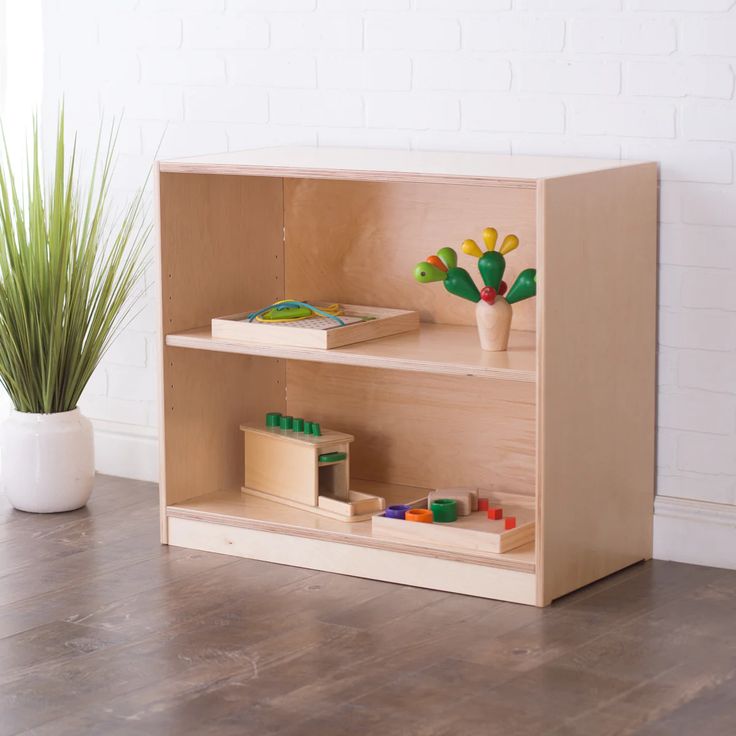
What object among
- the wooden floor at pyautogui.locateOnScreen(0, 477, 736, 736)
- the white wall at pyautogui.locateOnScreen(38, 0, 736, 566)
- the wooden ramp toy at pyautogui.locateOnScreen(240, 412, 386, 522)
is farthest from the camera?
the wooden ramp toy at pyautogui.locateOnScreen(240, 412, 386, 522)

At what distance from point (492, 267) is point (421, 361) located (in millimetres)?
222

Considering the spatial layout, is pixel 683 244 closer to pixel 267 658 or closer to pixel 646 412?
pixel 646 412

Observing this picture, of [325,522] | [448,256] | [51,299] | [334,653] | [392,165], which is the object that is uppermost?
[392,165]

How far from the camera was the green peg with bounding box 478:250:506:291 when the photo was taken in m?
2.62

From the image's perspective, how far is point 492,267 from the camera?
2.62m

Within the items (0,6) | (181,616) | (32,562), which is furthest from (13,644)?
(0,6)

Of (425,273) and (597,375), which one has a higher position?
(425,273)

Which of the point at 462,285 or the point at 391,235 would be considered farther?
the point at 391,235

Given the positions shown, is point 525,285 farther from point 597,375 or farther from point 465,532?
point 465,532

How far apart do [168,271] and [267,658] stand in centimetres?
92

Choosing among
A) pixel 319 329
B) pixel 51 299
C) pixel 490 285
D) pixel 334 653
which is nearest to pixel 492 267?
pixel 490 285

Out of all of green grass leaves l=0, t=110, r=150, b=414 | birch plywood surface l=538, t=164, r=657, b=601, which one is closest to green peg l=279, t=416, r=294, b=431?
green grass leaves l=0, t=110, r=150, b=414

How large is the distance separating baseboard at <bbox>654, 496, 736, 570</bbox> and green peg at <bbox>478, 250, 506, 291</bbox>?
0.56 meters

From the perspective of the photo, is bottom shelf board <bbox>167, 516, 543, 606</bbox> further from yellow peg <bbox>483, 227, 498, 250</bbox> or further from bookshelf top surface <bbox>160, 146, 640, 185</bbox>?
bookshelf top surface <bbox>160, 146, 640, 185</bbox>
